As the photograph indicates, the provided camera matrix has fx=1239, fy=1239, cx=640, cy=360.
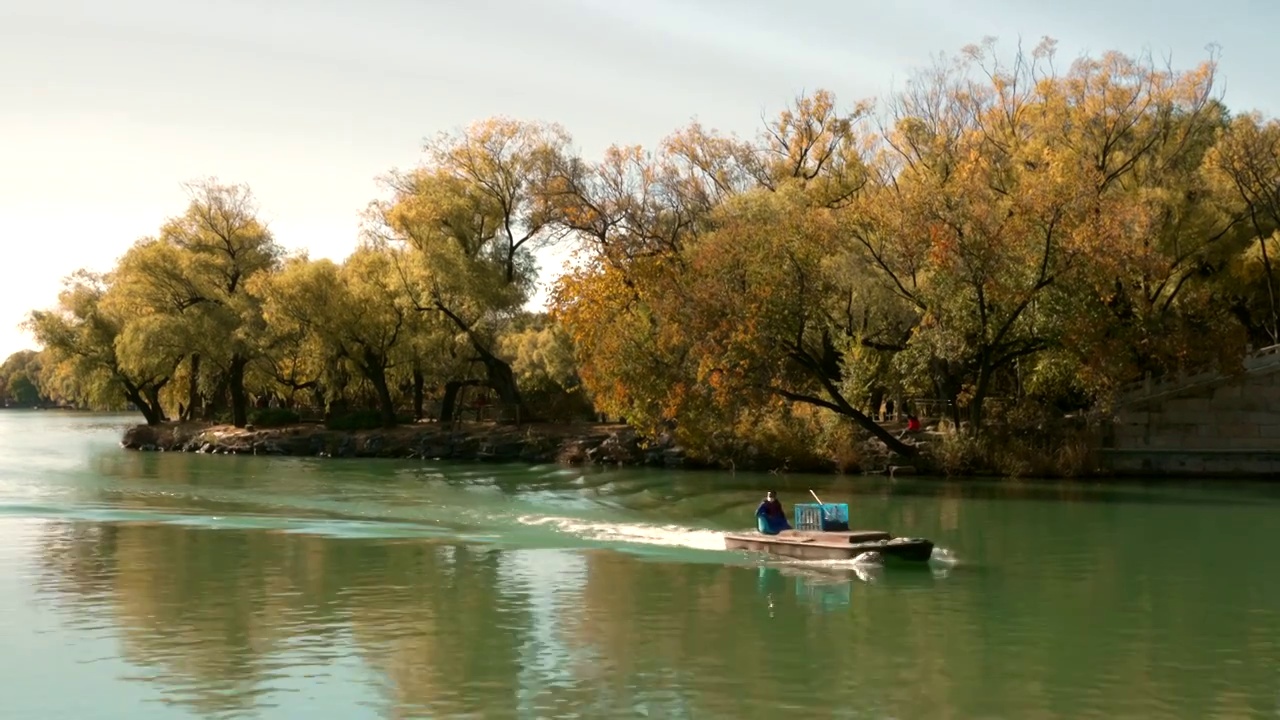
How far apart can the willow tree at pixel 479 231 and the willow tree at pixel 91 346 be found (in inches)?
725

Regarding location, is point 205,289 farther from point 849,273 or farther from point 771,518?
point 771,518

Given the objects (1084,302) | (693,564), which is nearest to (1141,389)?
(1084,302)

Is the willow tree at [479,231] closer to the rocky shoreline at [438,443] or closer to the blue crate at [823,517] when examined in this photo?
the rocky shoreline at [438,443]

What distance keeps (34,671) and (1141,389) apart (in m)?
42.0

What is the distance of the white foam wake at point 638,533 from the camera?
30.0 meters

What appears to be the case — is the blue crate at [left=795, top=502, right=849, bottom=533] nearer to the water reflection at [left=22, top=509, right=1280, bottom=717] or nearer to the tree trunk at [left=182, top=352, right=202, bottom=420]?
the water reflection at [left=22, top=509, right=1280, bottom=717]

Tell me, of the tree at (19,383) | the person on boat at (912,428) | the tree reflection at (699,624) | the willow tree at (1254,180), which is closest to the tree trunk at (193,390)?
the person on boat at (912,428)

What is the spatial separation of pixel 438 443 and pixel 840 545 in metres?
41.5

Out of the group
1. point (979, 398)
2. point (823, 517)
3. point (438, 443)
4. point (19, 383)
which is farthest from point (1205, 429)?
point (19, 383)

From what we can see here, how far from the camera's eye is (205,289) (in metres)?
72.3

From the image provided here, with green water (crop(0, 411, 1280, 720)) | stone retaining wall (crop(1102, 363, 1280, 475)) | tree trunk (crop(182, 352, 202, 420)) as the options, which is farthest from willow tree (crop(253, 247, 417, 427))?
stone retaining wall (crop(1102, 363, 1280, 475))

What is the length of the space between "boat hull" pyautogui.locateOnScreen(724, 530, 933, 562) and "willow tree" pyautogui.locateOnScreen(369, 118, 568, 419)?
38.7m

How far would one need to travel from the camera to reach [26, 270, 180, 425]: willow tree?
7469 cm

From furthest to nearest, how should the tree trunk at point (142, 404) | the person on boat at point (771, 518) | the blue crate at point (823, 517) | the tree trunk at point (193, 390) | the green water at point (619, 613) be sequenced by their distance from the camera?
the tree trunk at point (142, 404) → the tree trunk at point (193, 390) → the person on boat at point (771, 518) → the blue crate at point (823, 517) → the green water at point (619, 613)
